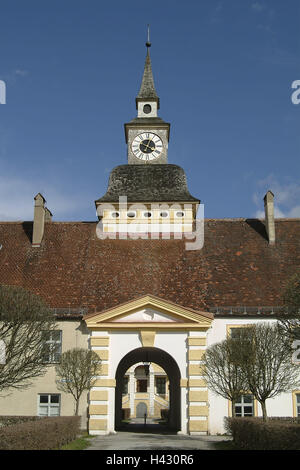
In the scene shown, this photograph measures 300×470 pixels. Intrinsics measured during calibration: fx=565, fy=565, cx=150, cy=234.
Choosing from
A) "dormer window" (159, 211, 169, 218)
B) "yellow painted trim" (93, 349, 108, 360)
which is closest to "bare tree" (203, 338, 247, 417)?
"yellow painted trim" (93, 349, 108, 360)

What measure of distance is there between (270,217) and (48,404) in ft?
49.0

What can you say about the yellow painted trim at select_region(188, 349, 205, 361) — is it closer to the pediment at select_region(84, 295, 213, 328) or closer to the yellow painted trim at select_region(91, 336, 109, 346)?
the pediment at select_region(84, 295, 213, 328)

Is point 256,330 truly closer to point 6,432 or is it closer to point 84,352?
point 84,352

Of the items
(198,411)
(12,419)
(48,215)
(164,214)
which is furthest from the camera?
(48,215)

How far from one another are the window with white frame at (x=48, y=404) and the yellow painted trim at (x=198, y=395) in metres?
5.94

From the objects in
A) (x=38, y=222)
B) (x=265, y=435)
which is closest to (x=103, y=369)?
(x=38, y=222)

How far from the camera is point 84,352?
2336cm

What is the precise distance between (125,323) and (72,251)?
6411mm

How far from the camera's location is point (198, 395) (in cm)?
2458

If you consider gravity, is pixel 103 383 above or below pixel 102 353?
below

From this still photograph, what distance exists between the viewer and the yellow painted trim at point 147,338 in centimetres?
2527

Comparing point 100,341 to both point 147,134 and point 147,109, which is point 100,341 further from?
point 147,109
